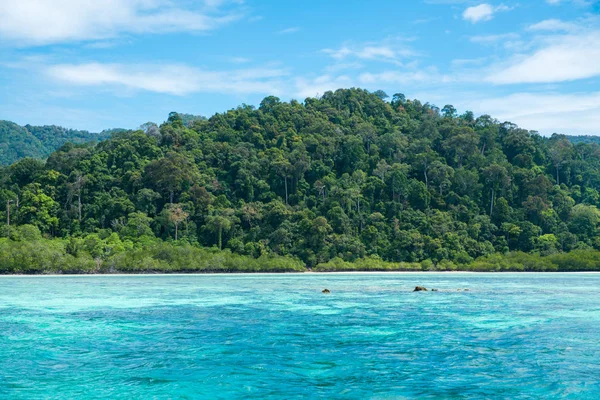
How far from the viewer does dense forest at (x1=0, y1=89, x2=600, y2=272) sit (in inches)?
2803

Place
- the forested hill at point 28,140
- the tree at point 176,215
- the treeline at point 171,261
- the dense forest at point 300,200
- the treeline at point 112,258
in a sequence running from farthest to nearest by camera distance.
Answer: the forested hill at point 28,140 → the tree at point 176,215 → the dense forest at point 300,200 → the treeline at point 171,261 → the treeline at point 112,258

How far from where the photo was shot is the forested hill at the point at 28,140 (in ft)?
484

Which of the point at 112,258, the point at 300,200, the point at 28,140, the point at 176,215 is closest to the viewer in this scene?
the point at 112,258

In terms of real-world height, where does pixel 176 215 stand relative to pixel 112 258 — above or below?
above

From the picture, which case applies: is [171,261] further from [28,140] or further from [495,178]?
[28,140]

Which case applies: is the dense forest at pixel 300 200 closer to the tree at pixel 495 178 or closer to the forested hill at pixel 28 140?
the tree at pixel 495 178

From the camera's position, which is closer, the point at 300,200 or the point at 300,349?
the point at 300,349

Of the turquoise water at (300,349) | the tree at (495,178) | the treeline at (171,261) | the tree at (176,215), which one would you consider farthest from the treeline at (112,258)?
the tree at (495,178)

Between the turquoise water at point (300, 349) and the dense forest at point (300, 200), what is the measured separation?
128 ft

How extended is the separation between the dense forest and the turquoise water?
38.9 metres

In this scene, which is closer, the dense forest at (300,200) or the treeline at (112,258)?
the treeline at (112,258)

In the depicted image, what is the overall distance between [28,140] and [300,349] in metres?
169

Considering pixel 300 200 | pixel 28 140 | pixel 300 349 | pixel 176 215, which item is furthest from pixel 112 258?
pixel 28 140

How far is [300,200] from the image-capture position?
86.8 metres
